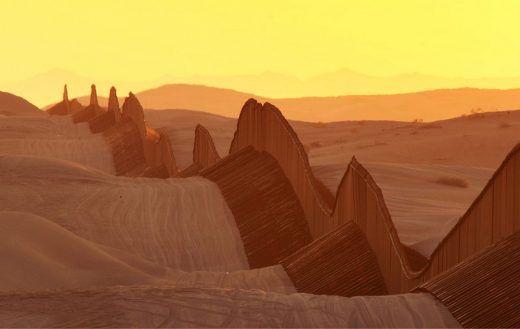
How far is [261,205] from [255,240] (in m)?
0.92

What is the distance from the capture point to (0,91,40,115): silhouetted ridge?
160ft

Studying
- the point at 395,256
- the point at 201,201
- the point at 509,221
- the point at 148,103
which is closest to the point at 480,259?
the point at 509,221

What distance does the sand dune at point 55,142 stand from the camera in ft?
85.8

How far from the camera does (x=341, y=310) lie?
6.27m

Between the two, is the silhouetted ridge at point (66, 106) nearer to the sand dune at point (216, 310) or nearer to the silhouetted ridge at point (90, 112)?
the silhouetted ridge at point (90, 112)

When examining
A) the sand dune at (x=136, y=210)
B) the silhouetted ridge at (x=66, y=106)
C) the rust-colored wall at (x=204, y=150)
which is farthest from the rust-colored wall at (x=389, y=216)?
the silhouetted ridge at (x=66, y=106)

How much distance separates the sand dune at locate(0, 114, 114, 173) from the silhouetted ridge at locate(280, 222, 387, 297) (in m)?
15.5

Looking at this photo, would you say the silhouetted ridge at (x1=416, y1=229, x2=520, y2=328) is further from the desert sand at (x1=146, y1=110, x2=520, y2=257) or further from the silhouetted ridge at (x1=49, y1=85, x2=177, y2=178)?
the silhouetted ridge at (x1=49, y1=85, x2=177, y2=178)

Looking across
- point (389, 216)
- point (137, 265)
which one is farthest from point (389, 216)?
point (137, 265)

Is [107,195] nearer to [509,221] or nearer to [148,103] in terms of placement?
[509,221]

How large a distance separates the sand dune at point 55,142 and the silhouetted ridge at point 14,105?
13.6 m

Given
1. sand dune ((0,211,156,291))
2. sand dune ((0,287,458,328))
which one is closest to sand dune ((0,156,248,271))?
sand dune ((0,211,156,291))

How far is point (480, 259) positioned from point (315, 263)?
8.48 feet

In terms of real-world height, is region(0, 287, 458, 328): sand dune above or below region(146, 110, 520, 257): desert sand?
above
